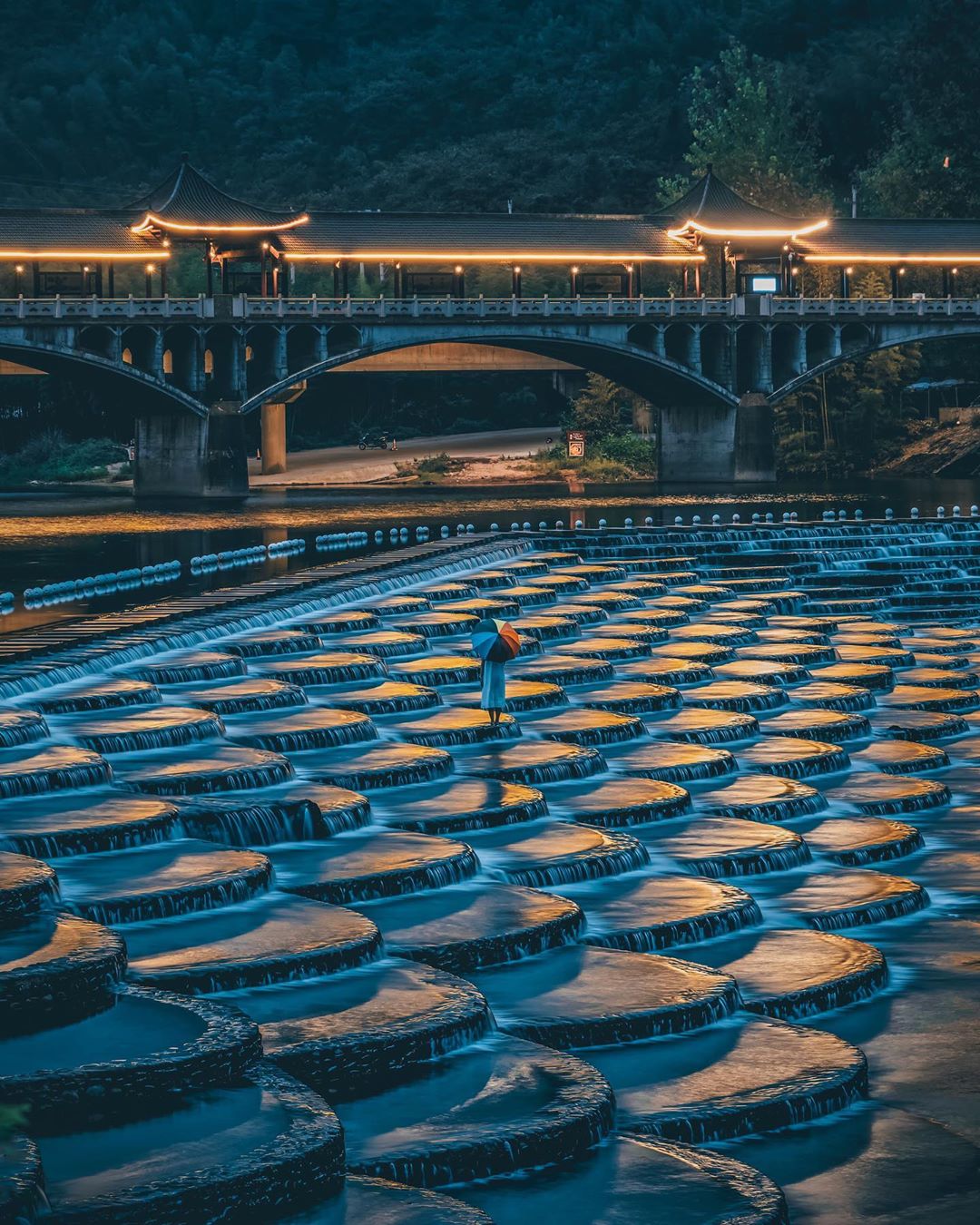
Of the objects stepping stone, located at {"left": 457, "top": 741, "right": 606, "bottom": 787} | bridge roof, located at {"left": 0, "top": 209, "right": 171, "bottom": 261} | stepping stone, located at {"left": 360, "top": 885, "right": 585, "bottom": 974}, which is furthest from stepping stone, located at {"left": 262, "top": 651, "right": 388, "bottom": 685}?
bridge roof, located at {"left": 0, "top": 209, "right": 171, "bottom": 261}

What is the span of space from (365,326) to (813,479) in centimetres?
2741

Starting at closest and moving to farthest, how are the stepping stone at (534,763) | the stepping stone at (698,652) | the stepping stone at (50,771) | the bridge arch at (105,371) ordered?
the stepping stone at (50,771), the stepping stone at (534,763), the stepping stone at (698,652), the bridge arch at (105,371)

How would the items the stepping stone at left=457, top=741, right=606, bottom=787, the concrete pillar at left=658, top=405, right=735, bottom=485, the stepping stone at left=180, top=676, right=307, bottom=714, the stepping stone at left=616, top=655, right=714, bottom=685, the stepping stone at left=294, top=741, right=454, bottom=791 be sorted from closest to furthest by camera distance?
1. the stepping stone at left=294, top=741, right=454, bottom=791
2. the stepping stone at left=457, top=741, right=606, bottom=787
3. the stepping stone at left=180, top=676, right=307, bottom=714
4. the stepping stone at left=616, top=655, right=714, bottom=685
5. the concrete pillar at left=658, top=405, right=735, bottom=485

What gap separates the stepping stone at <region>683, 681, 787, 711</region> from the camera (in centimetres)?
3672

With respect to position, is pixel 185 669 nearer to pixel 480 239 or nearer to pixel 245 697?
pixel 245 697

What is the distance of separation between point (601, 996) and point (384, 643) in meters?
22.3

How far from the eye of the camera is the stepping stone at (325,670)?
37625 mm

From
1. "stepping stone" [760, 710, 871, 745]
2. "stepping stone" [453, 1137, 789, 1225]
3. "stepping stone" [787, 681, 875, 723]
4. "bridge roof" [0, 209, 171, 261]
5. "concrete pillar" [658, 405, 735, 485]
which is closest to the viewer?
"stepping stone" [453, 1137, 789, 1225]

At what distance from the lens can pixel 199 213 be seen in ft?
315

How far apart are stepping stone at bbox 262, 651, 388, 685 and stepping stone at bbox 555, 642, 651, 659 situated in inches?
172

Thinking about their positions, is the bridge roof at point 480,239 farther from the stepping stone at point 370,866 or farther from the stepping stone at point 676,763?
the stepping stone at point 370,866

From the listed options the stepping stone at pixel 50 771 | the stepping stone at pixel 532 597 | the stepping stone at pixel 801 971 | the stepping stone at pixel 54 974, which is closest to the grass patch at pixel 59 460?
the stepping stone at pixel 532 597

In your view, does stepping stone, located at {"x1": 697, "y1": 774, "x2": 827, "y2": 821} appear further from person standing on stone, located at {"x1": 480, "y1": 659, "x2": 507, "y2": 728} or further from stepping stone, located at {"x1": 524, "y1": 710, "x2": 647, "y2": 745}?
person standing on stone, located at {"x1": 480, "y1": 659, "x2": 507, "y2": 728}

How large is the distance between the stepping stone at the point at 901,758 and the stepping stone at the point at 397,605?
15.3 m
